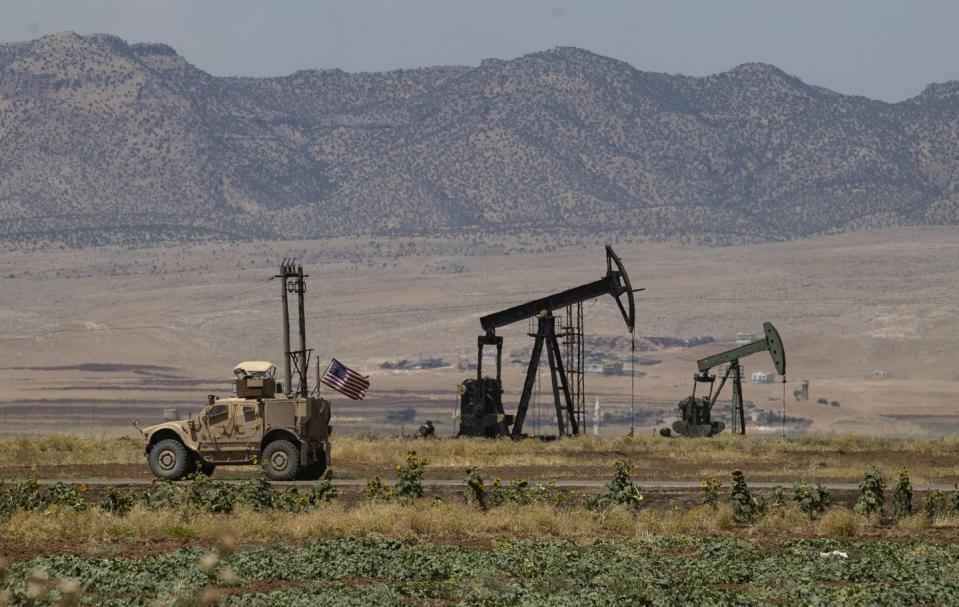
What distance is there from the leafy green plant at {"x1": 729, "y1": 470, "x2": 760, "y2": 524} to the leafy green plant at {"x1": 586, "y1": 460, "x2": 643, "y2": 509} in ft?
5.22

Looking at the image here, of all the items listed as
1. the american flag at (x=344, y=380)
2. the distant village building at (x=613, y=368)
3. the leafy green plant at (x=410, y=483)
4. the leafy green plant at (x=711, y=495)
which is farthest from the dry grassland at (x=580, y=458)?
the distant village building at (x=613, y=368)

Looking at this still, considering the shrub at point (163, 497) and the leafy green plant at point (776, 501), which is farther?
the leafy green plant at point (776, 501)

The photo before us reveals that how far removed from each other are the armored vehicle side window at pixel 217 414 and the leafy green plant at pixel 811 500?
40.5 ft

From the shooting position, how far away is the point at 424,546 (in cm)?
2600

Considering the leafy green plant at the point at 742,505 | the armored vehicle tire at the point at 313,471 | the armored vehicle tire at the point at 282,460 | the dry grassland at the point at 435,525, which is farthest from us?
the armored vehicle tire at the point at 313,471

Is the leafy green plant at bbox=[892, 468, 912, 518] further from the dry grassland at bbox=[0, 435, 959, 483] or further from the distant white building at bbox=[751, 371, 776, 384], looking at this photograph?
the distant white building at bbox=[751, 371, 776, 384]

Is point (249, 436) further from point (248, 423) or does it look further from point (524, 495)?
point (524, 495)

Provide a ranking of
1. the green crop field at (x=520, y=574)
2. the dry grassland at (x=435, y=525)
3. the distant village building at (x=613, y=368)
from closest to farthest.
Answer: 1. the green crop field at (x=520, y=574)
2. the dry grassland at (x=435, y=525)
3. the distant village building at (x=613, y=368)

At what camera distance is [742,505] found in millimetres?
30312

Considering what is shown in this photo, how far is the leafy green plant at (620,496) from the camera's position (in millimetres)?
30688

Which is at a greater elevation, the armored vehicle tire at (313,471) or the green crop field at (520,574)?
the armored vehicle tire at (313,471)

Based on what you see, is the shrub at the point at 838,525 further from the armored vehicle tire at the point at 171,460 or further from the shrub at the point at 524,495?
the armored vehicle tire at the point at 171,460

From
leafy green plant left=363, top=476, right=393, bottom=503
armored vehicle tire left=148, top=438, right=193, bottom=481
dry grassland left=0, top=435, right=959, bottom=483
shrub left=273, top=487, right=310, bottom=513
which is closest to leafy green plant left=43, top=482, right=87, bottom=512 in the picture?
shrub left=273, top=487, right=310, bottom=513

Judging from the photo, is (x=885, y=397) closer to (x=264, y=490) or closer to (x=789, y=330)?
(x=789, y=330)
